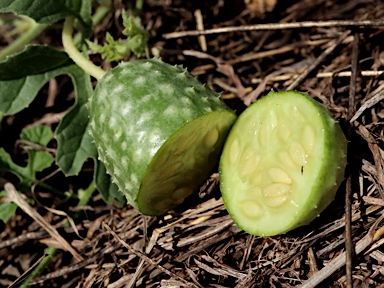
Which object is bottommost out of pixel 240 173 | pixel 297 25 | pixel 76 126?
pixel 240 173

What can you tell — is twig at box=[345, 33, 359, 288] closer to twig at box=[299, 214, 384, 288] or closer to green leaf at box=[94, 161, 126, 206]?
twig at box=[299, 214, 384, 288]

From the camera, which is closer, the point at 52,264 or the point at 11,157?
the point at 52,264

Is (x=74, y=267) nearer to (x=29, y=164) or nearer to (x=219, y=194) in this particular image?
(x=29, y=164)

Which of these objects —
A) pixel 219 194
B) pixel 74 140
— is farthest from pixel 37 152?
pixel 219 194

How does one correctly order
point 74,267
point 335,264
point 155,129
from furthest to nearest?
1. point 74,267
2. point 155,129
3. point 335,264

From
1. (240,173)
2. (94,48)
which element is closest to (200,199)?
(240,173)

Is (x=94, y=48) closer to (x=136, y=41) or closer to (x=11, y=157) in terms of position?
(x=136, y=41)

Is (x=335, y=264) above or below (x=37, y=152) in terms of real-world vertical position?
below
